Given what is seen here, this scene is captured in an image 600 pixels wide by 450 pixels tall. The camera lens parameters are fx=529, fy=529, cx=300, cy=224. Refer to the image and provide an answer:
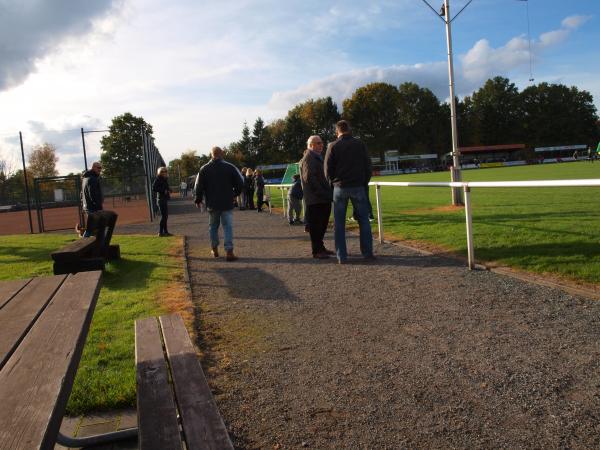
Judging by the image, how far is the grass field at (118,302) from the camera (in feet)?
11.0

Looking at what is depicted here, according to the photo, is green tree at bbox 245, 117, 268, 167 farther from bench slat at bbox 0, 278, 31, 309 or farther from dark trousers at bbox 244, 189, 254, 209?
bench slat at bbox 0, 278, 31, 309

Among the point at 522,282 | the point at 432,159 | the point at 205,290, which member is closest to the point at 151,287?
the point at 205,290

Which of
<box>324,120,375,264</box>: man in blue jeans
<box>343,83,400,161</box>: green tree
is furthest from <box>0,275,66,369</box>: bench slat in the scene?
<box>343,83,400,161</box>: green tree

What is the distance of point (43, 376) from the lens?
1.85m

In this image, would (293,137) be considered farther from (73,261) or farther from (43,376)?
(43,376)

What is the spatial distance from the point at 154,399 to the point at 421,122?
104m

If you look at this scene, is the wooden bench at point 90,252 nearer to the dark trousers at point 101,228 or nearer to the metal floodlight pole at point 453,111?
the dark trousers at point 101,228

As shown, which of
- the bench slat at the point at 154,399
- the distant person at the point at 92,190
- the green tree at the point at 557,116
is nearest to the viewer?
the bench slat at the point at 154,399

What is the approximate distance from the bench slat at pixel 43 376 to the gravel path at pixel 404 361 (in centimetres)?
98

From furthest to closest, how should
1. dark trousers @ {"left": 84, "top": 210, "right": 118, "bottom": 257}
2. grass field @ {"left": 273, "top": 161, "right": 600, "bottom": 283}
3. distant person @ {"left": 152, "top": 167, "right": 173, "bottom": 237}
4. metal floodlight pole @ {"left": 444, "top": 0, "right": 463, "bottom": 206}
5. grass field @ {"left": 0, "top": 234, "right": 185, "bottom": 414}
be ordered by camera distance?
metal floodlight pole @ {"left": 444, "top": 0, "right": 463, "bottom": 206} < distant person @ {"left": 152, "top": 167, "right": 173, "bottom": 237} < dark trousers @ {"left": 84, "top": 210, "right": 118, "bottom": 257} < grass field @ {"left": 273, "top": 161, "right": 600, "bottom": 283} < grass field @ {"left": 0, "top": 234, "right": 185, "bottom": 414}

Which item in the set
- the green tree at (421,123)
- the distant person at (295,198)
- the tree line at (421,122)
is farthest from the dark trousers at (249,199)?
the green tree at (421,123)

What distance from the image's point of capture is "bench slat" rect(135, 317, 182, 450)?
6.59ft

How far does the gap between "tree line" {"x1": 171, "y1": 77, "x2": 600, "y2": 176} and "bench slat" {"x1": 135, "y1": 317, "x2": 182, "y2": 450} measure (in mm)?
90951

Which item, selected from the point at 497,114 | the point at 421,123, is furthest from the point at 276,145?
the point at 497,114
